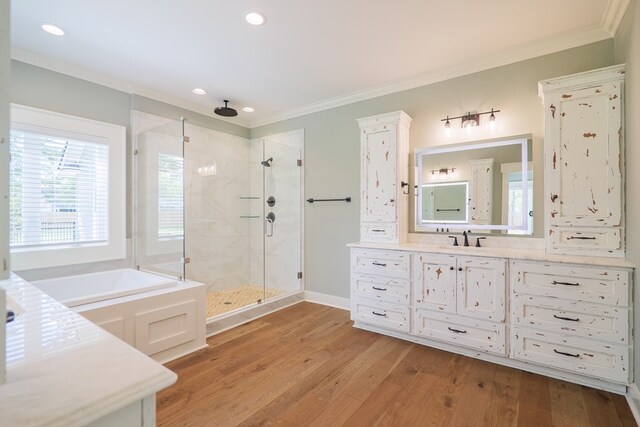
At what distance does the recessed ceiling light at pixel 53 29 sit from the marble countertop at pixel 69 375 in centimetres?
236

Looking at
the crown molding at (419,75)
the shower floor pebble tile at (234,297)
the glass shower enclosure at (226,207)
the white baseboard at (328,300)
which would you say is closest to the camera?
the crown molding at (419,75)

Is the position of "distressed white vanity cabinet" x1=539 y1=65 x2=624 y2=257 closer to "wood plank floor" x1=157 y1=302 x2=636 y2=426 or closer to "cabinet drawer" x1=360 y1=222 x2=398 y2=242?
"wood plank floor" x1=157 y1=302 x2=636 y2=426

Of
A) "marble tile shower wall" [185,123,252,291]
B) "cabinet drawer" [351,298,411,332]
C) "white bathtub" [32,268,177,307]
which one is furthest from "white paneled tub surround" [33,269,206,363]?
"cabinet drawer" [351,298,411,332]

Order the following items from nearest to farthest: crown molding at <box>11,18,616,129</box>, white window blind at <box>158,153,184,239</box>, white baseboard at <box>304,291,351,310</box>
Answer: crown molding at <box>11,18,616,129</box>
white window blind at <box>158,153,184,239</box>
white baseboard at <box>304,291,351,310</box>

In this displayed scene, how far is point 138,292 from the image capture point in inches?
94.2

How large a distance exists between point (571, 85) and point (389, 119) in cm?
143

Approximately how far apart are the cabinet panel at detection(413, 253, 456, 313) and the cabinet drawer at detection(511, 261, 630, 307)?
0.44 meters

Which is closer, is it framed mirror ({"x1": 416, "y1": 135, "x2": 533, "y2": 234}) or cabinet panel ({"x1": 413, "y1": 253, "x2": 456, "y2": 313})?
cabinet panel ({"x1": 413, "y1": 253, "x2": 456, "y2": 313})

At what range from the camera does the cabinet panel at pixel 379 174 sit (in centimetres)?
305

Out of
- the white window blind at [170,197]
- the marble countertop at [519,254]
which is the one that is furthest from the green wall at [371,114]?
the white window blind at [170,197]

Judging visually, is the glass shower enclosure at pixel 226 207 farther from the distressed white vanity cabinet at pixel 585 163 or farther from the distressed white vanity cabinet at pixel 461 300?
the distressed white vanity cabinet at pixel 585 163

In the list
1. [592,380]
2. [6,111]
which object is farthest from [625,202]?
[6,111]

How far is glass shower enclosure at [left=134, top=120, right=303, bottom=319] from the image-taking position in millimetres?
3258

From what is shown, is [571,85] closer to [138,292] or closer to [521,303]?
[521,303]
